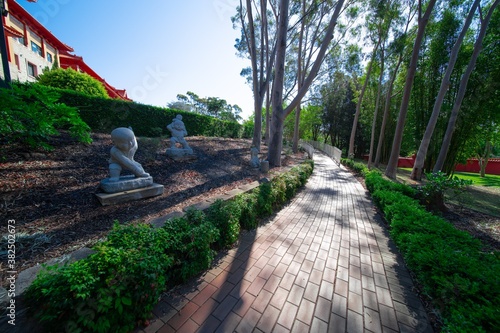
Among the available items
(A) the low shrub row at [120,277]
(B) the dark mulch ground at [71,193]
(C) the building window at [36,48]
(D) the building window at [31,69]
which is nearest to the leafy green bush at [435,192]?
(B) the dark mulch ground at [71,193]

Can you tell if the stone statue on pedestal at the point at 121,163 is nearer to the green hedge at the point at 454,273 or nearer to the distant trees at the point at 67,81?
the green hedge at the point at 454,273

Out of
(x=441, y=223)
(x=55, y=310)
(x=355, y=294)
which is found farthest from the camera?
(x=441, y=223)

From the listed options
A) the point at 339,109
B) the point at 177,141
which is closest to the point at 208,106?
the point at 339,109

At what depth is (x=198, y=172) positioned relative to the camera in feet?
18.2

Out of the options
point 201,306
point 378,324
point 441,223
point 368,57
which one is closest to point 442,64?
point 368,57

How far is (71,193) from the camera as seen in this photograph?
10.6 ft

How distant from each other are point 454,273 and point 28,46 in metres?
26.2

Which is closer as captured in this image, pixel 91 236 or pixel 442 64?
pixel 91 236

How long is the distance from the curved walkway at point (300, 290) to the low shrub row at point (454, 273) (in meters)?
0.35

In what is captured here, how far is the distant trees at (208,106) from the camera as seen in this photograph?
46594 mm

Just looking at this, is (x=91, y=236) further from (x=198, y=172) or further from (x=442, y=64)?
(x=442, y=64)

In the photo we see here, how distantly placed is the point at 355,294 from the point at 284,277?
2.79 feet

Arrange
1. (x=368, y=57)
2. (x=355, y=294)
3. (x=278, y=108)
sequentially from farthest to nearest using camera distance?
(x=368, y=57)
(x=278, y=108)
(x=355, y=294)

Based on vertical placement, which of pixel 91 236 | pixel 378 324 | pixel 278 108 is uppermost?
pixel 278 108
